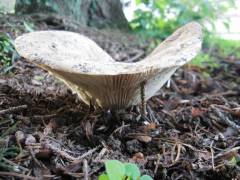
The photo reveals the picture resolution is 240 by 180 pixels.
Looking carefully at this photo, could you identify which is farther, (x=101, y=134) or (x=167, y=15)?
(x=167, y=15)

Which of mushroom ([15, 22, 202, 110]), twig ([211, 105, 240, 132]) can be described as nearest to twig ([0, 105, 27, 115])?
mushroom ([15, 22, 202, 110])

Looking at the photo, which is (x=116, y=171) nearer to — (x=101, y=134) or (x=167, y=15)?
(x=101, y=134)

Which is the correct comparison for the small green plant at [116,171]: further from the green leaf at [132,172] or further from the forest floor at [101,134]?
the forest floor at [101,134]

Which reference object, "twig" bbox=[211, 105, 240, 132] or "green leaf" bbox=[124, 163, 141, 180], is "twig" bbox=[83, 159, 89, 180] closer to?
"green leaf" bbox=[124, 163, 141, 180]

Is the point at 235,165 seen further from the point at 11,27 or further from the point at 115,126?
the point at 11,27

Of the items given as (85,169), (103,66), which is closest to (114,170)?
(85,169)

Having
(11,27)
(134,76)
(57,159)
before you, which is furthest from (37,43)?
(11,27)
